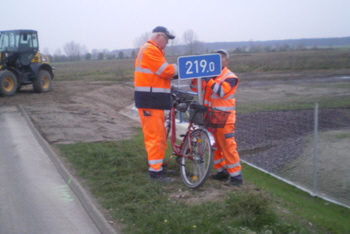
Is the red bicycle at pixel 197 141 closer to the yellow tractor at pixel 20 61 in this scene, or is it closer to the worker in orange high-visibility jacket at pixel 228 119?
the worker in orange high-visibility jacket at pixel 228 119

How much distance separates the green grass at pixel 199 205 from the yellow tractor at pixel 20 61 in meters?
11.3

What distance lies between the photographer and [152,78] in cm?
517

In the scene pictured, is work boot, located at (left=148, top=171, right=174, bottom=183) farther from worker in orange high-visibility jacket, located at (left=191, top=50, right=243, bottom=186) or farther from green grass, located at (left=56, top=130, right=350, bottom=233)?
worker in orange high-visibility jacket, located at (left=191, top=50, right=243, bottom=186)

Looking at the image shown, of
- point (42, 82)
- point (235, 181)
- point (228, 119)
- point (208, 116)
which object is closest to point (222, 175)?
point (235, 181)

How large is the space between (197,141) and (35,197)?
236cm

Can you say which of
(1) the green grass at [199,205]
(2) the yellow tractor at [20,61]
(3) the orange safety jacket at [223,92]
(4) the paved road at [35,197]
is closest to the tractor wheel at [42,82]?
(2) the yellow tractor at [20,61]

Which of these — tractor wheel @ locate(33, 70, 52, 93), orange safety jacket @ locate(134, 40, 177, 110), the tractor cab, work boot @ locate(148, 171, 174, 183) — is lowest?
work boot @ locate(148, 171, 174, 183)

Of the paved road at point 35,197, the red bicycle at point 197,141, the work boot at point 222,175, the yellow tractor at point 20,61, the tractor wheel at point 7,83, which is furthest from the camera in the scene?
the yellow tractor at point 20,61

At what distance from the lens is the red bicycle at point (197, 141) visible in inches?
199

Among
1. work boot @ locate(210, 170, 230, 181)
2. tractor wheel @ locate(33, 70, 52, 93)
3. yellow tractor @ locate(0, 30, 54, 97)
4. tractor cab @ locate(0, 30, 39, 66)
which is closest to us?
work boot @ locate(210, 170, 230, 181)

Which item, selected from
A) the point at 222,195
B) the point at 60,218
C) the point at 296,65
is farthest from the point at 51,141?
the point at 296,65

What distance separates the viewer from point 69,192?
5.18 metres

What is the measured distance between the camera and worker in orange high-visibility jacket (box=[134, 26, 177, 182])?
5094mm

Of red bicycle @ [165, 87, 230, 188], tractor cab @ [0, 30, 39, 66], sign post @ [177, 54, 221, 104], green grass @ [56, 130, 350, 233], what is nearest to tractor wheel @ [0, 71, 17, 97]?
tractor cab @ [0, 30, 39, 66]
